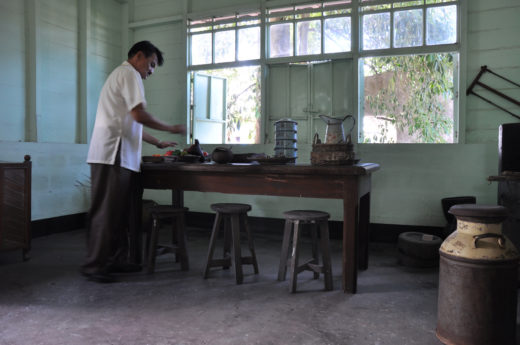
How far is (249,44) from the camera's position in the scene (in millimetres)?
5512

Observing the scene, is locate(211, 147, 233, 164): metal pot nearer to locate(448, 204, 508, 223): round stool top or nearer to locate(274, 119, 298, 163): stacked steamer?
locate(274, 119, 298, 163): stacked steamer

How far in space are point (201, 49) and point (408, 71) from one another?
3.02 metres

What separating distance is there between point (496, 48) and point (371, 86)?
1.42m

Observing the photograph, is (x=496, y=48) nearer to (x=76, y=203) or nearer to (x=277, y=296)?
(x=277, y=296)

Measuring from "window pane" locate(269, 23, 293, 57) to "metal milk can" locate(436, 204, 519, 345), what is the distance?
3.79 meters

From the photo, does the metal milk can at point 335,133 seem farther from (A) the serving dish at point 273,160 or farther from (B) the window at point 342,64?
(B) the window at point 342,64

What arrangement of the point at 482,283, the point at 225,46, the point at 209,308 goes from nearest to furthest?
1. the point at 482,283
2. the point at 209,308
3. the point at 225,46

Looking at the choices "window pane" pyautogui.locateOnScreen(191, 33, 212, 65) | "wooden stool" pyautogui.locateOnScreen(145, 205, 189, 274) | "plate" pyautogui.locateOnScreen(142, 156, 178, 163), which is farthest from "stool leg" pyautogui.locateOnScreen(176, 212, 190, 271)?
"window pane" pyautogui.locateOnScreen(191, 33, 212, 65)

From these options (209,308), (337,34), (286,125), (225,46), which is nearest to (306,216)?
(209,308)

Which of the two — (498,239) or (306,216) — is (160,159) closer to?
(306,216)

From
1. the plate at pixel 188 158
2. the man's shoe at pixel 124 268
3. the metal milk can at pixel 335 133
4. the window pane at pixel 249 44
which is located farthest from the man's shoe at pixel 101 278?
the window pane at pixel 249 44

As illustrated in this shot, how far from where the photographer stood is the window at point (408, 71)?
179 inches

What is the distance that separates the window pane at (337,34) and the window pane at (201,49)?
5.90 ft

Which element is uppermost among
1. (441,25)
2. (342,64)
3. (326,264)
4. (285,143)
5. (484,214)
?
(441,25)
